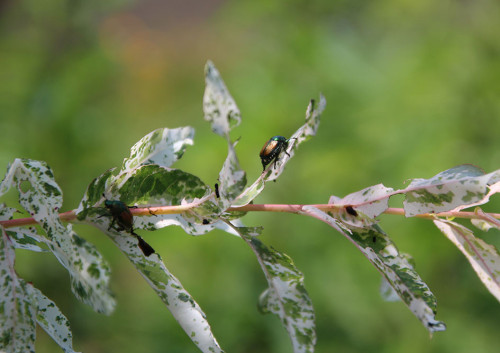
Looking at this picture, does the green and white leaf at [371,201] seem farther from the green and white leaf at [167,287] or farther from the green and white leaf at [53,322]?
the green and white leaf at [53,322]

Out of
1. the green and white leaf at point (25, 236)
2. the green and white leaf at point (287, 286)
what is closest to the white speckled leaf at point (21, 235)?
the green and white leaf at point (25, 236)

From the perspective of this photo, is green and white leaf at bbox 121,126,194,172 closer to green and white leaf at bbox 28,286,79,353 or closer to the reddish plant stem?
the reddish plant stem

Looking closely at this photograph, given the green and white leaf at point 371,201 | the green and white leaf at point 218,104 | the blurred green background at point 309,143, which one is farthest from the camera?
the blurred green background at point 309,143

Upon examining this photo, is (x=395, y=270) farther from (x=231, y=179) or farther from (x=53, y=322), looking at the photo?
(x=53, y=322)

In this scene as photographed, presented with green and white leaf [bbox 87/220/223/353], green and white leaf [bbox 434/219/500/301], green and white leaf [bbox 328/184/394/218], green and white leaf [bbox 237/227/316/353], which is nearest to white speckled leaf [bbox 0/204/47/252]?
green and white leaf [bbox 87/220/223/353]

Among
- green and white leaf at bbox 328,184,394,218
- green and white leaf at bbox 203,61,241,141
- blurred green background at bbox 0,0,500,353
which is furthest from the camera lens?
blurred green background at bbox 0,0,500,353

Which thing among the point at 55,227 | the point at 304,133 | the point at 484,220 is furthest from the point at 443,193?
the point at 55,227
